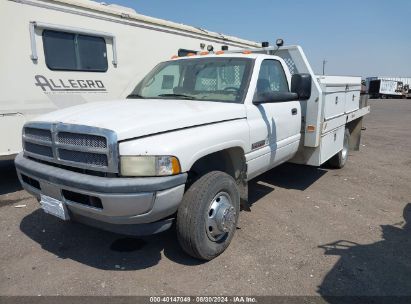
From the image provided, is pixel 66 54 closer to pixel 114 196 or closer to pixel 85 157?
pixel 85 157

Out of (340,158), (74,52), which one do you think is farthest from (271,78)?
(74,52)

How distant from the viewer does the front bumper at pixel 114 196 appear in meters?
2.78

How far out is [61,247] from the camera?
149 inches

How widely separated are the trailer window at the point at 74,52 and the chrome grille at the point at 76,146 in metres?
2.64

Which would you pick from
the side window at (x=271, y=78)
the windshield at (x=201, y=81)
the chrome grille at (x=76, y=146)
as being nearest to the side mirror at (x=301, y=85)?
the side window at (x=271, y=78)

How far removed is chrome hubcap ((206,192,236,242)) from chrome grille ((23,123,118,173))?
1082mm

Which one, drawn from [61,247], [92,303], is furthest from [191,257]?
[61,247]

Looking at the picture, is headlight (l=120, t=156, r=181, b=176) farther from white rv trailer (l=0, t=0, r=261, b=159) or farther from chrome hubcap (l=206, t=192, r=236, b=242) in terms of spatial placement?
white rv trailer (l=0, t=0, r=261, b=159)

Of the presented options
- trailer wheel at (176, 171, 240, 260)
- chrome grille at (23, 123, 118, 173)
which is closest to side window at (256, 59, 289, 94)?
trailer wheel at (176, 171, 240, 260)

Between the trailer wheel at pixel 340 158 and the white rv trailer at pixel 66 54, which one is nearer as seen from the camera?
the white rv trailer at pixel 66 54

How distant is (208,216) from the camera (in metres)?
3.34

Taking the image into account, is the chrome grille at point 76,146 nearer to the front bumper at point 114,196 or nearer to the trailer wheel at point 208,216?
the front bumper at point 114,196

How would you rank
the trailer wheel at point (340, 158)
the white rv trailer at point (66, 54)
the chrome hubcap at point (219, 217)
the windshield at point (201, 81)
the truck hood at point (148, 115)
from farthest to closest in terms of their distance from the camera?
the trailer wheel at point (340, 158)
the white rv trailer at point (66, 54)
the windshield at point (201, 81)
the chrome hubcap at point (219, 217)
the truck hood at point (148, 115)

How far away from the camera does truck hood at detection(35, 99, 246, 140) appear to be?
9.57ft
